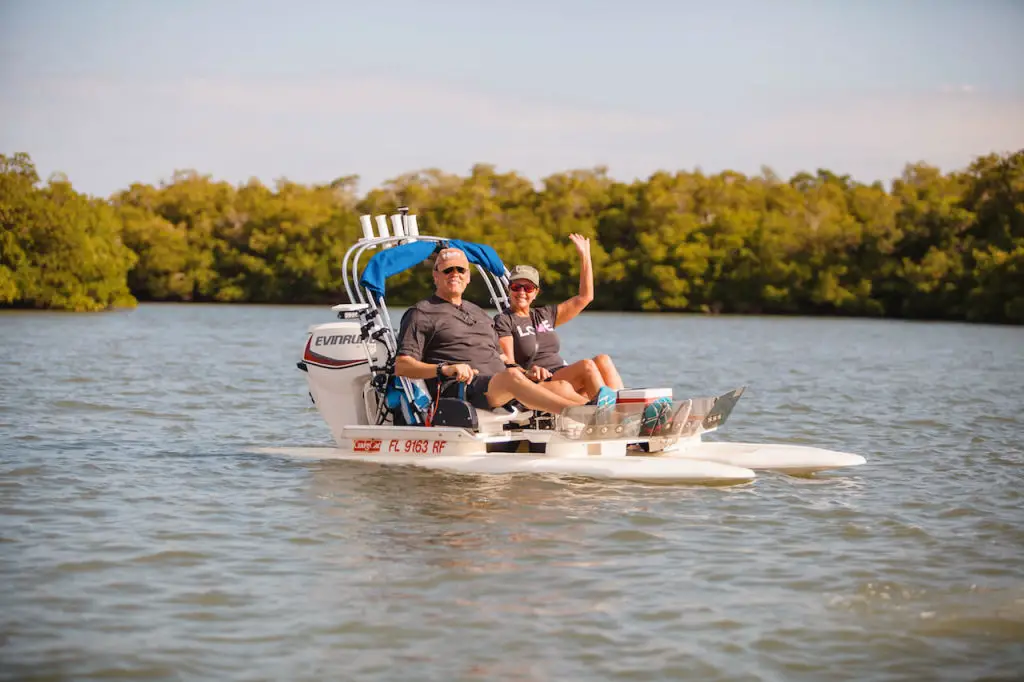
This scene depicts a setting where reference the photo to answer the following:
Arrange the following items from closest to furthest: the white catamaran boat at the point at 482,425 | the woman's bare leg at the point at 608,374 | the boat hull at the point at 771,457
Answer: the white catamaran boat at the point at 482,425, the woman's bare leg at the point at 608,374, the boat hull at the point at 771,457

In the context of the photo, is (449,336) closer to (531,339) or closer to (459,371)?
(459,371)

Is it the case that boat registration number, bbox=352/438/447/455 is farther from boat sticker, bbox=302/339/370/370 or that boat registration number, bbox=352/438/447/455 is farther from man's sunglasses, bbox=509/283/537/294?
man's sunglasses, bbox=509/283/537/294

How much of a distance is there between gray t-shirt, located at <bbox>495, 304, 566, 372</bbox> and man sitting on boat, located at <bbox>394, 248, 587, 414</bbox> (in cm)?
24

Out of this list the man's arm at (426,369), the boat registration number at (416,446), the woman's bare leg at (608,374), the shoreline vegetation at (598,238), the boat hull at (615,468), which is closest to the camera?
the boat hull at (615,468)

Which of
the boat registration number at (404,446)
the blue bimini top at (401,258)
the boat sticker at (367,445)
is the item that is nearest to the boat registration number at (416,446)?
the boat registration number at (404,446)

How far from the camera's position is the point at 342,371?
12172mm

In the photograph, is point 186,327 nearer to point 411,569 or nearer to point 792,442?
point 792,442

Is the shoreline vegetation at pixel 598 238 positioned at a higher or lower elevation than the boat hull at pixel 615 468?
higher

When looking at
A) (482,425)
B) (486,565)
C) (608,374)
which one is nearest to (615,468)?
(608,374)

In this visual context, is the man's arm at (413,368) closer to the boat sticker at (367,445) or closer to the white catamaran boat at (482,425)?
the white catamaran boat at (482,425)

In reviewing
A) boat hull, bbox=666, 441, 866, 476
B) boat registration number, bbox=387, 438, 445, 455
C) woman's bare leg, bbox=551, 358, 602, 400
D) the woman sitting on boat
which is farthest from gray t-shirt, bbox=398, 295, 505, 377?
boat hull, bbox=666, 441, 866, 476

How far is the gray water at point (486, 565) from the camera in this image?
662cm

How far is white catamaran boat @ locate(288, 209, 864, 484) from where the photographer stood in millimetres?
11156

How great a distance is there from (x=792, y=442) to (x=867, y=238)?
215ft
